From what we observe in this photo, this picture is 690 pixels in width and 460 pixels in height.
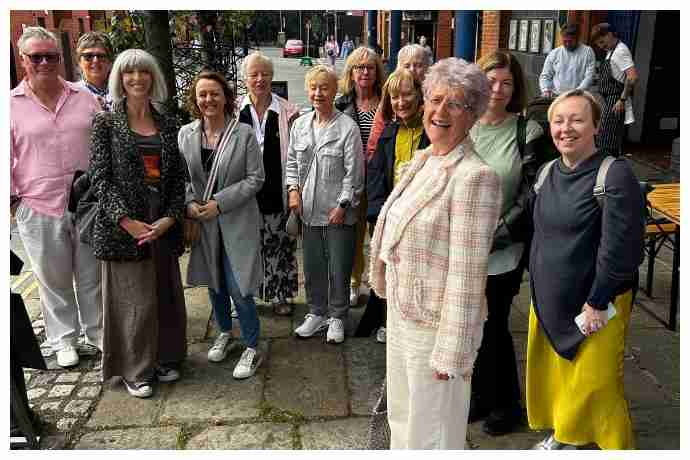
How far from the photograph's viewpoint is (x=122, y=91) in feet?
11.0

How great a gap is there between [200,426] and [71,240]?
1439mm

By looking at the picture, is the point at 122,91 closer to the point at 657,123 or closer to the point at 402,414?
the point at 402,414

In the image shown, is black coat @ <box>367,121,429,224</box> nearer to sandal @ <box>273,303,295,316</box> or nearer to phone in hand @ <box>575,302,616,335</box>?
sandal @ <box>273,303,295,316</box>

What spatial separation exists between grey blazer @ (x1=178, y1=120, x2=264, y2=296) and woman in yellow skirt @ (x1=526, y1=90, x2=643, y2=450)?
65.8 inches

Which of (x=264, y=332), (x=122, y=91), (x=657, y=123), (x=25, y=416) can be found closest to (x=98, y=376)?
(x=25, y=416)

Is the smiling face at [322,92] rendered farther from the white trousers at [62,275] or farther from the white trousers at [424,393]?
the white trousers at [424,393]

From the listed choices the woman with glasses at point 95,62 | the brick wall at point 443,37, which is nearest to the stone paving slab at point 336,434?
the woman with glasses at point 95,62

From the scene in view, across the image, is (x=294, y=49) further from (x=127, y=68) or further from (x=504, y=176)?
(x=504, y=176)

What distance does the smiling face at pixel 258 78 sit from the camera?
4219mm

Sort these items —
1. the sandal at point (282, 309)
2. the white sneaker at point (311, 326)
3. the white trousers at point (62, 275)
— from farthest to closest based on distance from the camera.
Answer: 1. the sandal at point (282, 309)
2. the white sneaker at point (311, 326)
3. the white trousers at point (62, 275)

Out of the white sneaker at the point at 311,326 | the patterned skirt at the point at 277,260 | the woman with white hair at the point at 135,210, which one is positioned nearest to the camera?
the woman with white hair at the point at 135,210

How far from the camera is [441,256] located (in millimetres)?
2254

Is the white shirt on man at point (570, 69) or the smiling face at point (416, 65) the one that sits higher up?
the white shirt on man at point (570, 69)

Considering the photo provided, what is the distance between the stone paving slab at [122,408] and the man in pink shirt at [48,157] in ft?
2.36
